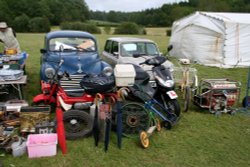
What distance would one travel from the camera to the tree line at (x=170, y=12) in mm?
55281

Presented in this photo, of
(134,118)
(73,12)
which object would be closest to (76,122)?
(134,118)

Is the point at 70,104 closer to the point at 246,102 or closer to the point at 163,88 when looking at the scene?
the point at 163,88

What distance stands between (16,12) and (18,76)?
199ft

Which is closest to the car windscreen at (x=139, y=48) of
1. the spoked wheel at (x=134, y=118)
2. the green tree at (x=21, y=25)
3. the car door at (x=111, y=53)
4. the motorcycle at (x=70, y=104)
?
the car door at (x=111, y=53)

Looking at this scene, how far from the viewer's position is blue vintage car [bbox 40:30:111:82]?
6.93 metres

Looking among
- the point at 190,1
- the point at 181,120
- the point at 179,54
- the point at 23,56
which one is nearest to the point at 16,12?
the point at 190,1

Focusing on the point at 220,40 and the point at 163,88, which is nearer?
the point at 163,88

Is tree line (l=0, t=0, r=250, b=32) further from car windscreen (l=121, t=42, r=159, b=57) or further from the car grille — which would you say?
the car grille

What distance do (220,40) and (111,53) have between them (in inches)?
270

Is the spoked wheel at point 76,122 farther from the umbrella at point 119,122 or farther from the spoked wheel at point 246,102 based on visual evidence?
the spoked wheel at point 246,102

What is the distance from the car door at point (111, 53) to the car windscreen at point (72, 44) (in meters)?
0.92

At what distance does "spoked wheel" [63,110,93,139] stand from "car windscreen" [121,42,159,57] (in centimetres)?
409

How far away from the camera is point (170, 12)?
63.2 metres

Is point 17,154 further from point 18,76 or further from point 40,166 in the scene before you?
point 18,76
